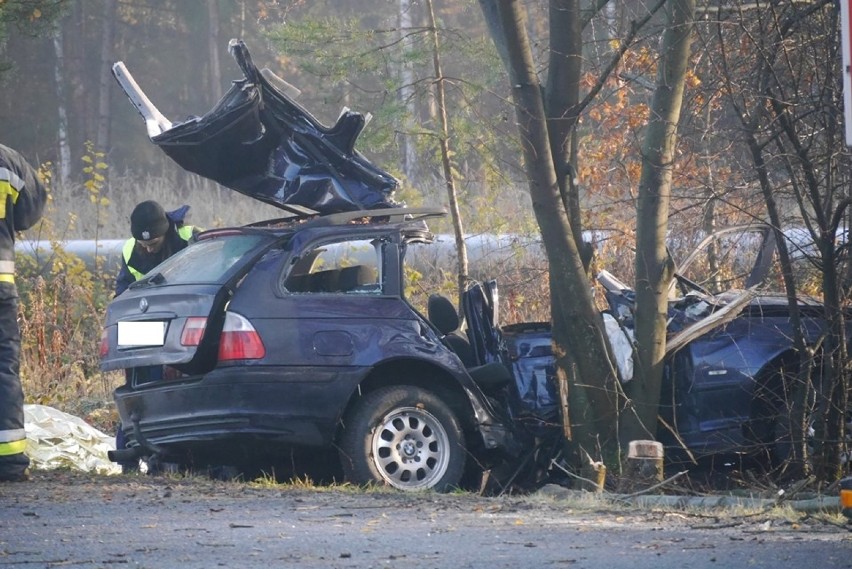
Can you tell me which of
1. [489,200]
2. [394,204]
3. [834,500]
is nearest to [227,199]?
[489,200]

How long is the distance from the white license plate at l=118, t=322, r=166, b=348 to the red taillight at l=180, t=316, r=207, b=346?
0.55ft

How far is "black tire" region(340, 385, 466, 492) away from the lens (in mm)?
7160

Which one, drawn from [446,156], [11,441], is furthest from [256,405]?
[446,156]

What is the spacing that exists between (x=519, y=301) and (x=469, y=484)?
493cm

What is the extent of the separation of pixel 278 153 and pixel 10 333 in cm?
198

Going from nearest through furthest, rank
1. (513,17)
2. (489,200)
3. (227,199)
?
(513,17) → (489,200) → (227,199)

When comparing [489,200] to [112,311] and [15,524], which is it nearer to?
[112,311]

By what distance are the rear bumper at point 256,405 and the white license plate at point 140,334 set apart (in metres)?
0.26

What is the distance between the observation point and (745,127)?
7395mm

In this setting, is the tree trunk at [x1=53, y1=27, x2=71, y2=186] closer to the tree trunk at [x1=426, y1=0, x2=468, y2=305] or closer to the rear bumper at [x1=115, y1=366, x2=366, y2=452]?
the tree trunk at [x1=426, y1=0, x2=468, y2=305]

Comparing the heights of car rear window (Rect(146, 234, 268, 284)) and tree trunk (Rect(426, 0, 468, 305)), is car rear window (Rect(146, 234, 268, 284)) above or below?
below

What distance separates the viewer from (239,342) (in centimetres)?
703

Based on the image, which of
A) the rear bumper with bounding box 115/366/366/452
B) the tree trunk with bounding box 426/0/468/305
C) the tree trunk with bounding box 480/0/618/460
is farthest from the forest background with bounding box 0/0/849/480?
the rear bumper with bounding box 115/366/366/452

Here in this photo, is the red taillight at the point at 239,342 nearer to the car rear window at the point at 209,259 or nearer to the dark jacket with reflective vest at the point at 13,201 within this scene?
the car rear window at the point at 209,259
